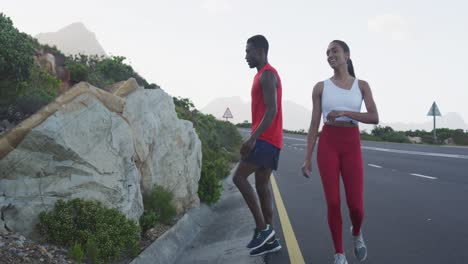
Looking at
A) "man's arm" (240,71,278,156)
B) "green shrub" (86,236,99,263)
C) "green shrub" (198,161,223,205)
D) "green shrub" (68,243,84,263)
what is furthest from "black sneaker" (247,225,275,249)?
"green shrub" (198,161,223,205)

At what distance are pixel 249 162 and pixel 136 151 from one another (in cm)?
237

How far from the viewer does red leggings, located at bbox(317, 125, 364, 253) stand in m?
5.05

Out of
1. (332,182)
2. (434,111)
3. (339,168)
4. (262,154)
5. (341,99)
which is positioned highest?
(434,111)

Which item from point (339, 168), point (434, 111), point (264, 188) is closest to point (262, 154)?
point (264, 188)

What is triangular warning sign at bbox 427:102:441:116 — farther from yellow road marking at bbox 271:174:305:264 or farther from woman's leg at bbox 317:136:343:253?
woman's leg at bbox 317:136:343:253

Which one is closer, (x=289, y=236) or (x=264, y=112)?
(x=264, y=112)

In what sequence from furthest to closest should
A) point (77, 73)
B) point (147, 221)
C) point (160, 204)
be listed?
point (77, 73), point (160, 204), point (147, 221)

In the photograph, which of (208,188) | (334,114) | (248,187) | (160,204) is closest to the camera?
(334,114)

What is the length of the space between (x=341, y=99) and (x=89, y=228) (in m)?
3.00

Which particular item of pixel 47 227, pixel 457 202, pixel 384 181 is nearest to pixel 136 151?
pixel 47 227

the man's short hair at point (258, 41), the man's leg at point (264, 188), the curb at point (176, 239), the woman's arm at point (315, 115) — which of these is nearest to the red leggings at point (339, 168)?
the woman's arm at point (315, 115)

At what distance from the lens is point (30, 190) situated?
5742 millimetres

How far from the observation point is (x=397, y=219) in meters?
8.10

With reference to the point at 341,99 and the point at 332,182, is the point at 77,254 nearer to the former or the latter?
the point at 332,182
